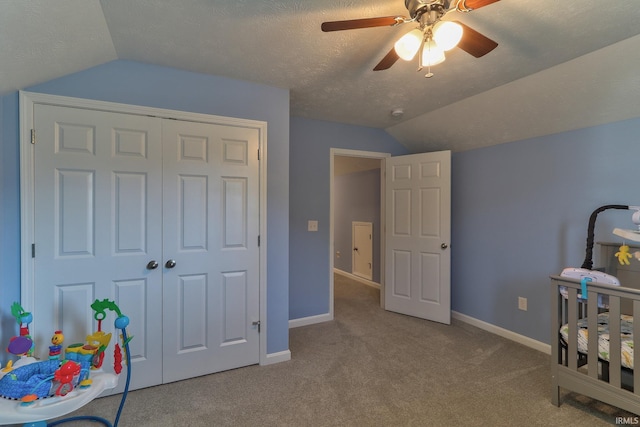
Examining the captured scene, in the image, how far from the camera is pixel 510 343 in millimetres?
2811

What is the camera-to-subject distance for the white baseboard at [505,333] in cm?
266

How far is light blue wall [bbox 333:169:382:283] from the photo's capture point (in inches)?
193

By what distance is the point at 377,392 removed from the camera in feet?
6.72

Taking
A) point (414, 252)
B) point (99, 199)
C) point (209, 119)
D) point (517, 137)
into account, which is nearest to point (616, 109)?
point (517, 137)

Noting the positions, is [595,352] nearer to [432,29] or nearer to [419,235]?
[419,235]

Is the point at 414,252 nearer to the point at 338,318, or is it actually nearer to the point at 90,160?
the point at 338,318

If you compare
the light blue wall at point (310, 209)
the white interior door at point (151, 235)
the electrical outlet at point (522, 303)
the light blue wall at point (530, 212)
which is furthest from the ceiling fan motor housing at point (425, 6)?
the electrical outlet at point (522, 303)

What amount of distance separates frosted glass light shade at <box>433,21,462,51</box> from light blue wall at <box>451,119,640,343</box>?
6.11 ft

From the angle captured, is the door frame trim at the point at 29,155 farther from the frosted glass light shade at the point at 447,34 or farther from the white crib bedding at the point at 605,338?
the white crib bedding at the point at 605,338

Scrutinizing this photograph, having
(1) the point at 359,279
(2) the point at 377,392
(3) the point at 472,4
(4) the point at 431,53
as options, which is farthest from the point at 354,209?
(3) the point at 472,4

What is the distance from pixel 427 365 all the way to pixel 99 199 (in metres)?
2.71

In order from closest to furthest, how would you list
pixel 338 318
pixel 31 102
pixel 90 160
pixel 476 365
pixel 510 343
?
pixel 31 102 < pixel 90 160 < pixel 476 365 < pixel 510 343 < pixel 338 318

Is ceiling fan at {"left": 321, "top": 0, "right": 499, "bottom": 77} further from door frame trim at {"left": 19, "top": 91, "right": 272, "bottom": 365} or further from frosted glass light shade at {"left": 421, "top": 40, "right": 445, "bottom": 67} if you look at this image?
door frame trim at {"left": 19, "top": 91, "right": 272, "bottom": 365}

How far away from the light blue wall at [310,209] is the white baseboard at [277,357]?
29.2 inches
